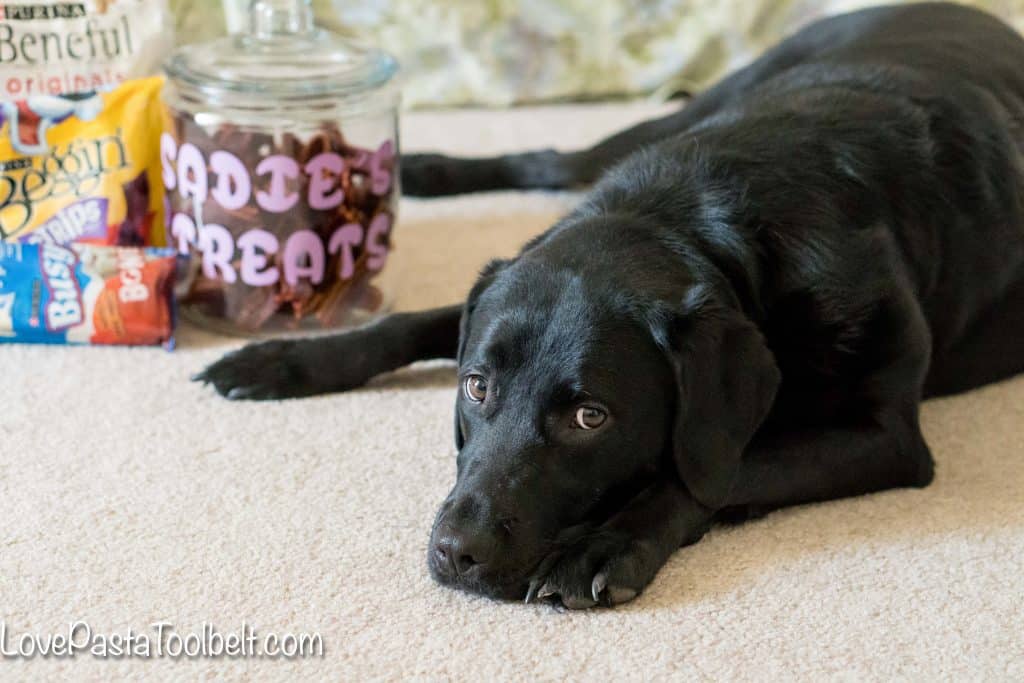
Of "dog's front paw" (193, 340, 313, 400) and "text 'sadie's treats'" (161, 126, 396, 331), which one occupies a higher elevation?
"text 'sadie's treats'" (161, 126, 396, 331)

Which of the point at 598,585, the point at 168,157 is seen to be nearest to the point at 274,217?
the point at 168,157

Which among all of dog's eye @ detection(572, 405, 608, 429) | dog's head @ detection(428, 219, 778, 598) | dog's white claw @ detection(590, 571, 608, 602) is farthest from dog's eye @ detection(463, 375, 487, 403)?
dog's white claw @ detection(590, 571, 608, 602)

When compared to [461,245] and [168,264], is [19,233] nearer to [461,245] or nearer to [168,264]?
[168,264]

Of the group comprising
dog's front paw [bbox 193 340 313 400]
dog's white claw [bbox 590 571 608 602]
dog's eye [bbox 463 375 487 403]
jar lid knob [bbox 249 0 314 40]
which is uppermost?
jar lid knob [bbox 249 0 314 40]

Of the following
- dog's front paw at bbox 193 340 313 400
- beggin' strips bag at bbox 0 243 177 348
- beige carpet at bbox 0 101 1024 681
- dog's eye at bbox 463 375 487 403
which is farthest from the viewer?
beggin' strips bag at bbox 0 243 177 348

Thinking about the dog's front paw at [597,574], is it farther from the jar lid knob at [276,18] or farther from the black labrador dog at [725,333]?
the jar lid knob at [276,18]

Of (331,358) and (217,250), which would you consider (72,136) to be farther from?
(331,358)

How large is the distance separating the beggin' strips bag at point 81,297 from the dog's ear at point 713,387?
92cm

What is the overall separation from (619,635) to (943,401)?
813 millimetres

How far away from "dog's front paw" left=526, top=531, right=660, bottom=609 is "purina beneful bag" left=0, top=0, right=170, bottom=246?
43.9 inches

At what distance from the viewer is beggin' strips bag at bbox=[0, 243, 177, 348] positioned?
6.11 ft

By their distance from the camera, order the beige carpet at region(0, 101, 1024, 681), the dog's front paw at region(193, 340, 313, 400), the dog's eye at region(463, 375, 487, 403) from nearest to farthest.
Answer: the beige carpet at region(0, 101, 1024, 681) → the dog's eye at region(463, 375, 487, 403) → the dog's front paw at region(193, 340, 313, 400)

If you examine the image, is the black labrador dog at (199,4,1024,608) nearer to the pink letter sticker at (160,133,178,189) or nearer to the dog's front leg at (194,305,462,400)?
the dog's front leg at (194,305,462,400)

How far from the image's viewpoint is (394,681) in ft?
3.85
